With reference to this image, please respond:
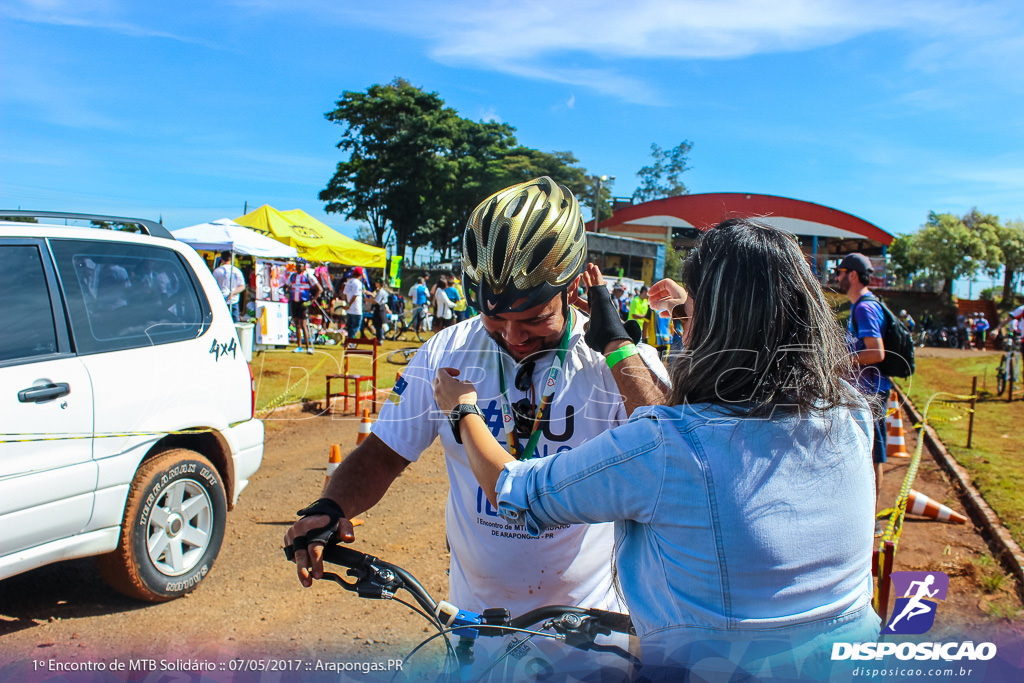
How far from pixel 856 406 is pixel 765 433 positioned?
278 mm

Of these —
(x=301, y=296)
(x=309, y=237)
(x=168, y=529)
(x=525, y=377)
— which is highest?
(x=309, y=237)

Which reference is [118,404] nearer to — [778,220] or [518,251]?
[518,251]

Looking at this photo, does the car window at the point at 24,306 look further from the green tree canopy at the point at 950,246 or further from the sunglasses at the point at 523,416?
the green tree canopy at the point at 950,246

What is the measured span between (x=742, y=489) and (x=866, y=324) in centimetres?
Answer: 450

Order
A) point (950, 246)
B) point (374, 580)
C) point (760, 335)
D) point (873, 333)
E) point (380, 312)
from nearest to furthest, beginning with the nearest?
point (760, 335)
point (374, 580)
point (873, 333)
point (380, 312)
point (950, 246)

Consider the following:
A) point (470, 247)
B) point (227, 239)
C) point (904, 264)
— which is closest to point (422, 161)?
point (227, 239)

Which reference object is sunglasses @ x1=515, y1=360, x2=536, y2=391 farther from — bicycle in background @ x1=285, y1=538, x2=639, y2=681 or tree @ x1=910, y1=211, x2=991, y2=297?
tree @ x1=910, y1=211, x2=991, y2=297

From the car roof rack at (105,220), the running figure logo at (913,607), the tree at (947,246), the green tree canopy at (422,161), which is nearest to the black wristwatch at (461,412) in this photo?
the running figure logo at (913,607)

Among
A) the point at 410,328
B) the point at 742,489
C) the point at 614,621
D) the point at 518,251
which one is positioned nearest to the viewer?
the point at 742,489

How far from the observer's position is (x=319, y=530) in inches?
69.7

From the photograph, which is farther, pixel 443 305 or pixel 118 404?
pixel 443 305

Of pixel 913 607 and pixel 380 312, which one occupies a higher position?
pixel 380 312

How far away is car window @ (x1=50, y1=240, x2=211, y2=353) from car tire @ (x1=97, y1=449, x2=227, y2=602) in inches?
31.1

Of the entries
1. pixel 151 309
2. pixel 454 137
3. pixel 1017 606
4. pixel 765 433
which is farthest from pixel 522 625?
pixel 454 137
